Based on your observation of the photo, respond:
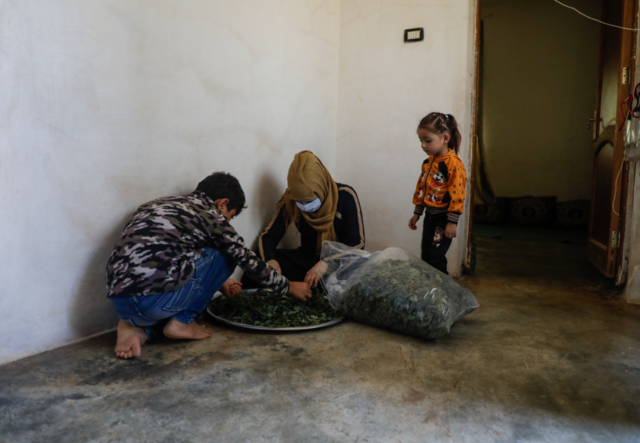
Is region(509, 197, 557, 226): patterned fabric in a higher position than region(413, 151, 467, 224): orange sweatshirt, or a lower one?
lower

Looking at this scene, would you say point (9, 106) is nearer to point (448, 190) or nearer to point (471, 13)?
point (448, 190)

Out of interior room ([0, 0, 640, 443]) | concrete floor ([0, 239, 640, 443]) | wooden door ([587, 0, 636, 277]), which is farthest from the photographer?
wooden door ([587, 0, 636, 277])

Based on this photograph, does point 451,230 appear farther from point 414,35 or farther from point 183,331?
point 414,35

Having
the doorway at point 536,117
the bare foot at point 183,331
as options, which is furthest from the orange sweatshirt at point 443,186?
the doorway at point 536,117

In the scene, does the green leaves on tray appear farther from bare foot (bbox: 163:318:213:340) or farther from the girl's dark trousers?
the girl's dark trousers

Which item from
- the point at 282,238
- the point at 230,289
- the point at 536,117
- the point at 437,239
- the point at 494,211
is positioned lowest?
the point at 494,211

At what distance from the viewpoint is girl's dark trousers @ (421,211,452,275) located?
254 cm

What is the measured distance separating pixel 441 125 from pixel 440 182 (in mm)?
306

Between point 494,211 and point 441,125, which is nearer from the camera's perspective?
point 441,125

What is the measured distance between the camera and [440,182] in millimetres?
2523

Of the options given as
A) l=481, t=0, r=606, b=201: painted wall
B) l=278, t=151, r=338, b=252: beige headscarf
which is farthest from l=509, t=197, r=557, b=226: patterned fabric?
l=278, t=151, r=338, b=252: beige headscarf

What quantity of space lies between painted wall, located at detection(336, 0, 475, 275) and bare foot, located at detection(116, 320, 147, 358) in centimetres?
202

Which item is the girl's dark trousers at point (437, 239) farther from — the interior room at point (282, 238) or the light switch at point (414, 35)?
the light switch at point (414, 35)

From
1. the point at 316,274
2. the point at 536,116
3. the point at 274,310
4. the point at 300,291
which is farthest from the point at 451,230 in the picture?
the point at 536,116
